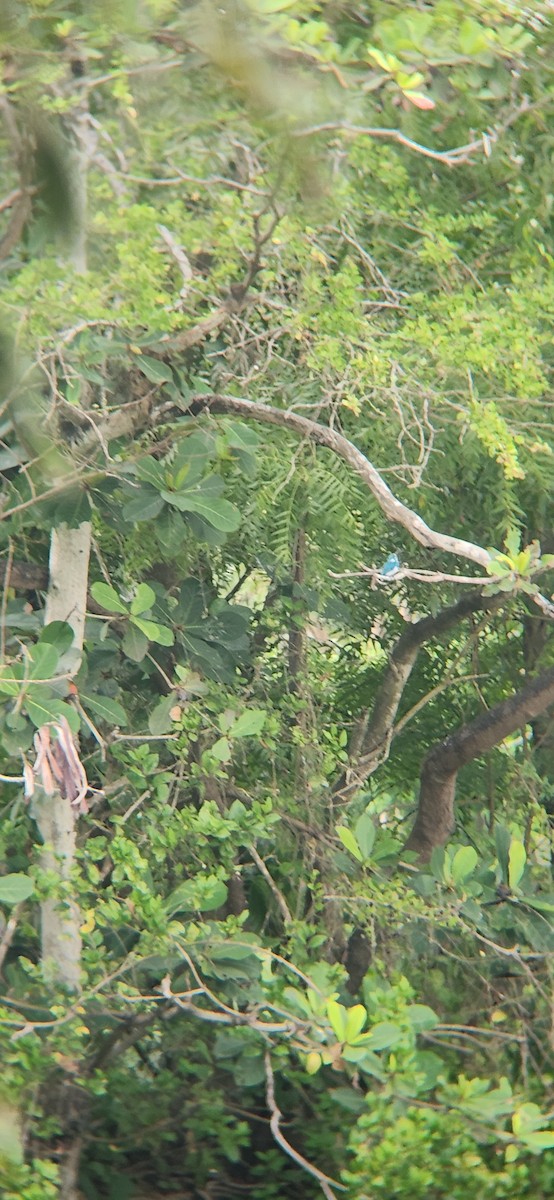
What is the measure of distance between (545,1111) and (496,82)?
7.70 feet

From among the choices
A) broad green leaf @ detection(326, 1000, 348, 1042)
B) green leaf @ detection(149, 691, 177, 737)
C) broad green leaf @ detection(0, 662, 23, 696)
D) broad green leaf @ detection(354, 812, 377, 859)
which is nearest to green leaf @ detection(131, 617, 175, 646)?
green leaf @ detection(149, 691, 177, 737)

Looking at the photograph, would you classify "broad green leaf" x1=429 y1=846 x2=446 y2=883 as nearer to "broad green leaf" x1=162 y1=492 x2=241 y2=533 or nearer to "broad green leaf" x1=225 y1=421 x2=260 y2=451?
"broad green leaf" x1=162 y1=492 x2=241 y2=533

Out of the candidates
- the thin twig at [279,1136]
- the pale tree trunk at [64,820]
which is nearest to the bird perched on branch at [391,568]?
the pale tree trunk at [64,820]

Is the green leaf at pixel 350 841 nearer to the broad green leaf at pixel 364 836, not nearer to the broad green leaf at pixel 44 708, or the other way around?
the broad green leaf at pixel 364 836

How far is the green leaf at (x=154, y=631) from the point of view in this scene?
2.97 metres

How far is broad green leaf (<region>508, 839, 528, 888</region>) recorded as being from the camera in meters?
3.25

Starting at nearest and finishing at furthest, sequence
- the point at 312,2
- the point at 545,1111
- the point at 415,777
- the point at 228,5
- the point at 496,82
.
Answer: the point at 228,5 → the point at 312,2 → the point at 496,82 → the point at 545,1111 → the point at 415,777

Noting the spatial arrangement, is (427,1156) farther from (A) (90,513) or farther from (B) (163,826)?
(A) (90,513)

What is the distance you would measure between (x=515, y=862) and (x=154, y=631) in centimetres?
116

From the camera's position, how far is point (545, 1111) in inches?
114

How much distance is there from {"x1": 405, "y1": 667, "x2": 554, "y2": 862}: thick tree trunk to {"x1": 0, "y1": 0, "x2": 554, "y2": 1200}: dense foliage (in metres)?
0.02

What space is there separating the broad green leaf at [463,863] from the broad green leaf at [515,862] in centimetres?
11

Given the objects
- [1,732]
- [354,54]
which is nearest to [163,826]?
[1,732]

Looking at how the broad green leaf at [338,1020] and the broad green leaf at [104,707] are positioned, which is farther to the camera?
the broad green leaf at [104,707]
